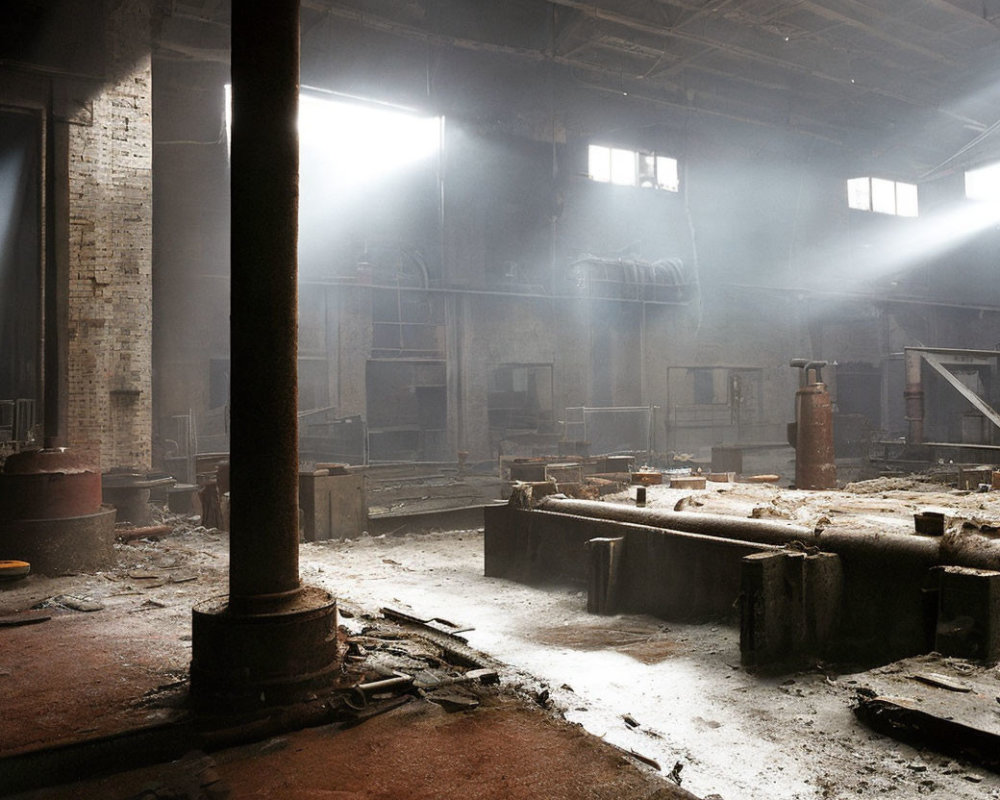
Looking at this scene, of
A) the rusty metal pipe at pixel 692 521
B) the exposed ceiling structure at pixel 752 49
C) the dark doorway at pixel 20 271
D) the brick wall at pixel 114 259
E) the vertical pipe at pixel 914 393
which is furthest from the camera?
the exposed ceiling structure at pixel 752 49

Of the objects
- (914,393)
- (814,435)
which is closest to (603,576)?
(814,435)

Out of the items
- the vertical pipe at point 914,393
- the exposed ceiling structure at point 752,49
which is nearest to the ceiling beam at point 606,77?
the exposed ceiling structure at point 752,49

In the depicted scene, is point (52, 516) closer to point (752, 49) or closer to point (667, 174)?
point (752, 49)

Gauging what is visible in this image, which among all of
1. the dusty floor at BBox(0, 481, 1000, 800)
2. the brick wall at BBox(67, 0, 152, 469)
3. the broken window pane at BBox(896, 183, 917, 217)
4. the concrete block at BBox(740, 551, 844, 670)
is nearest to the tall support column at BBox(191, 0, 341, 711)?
the dusty floor at BBox(0, 481, 1000, 800)

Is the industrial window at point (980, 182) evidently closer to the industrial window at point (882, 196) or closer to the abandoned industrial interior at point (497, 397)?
the abandoned industrial interior at point (497, 397)

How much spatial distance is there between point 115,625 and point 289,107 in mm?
3395

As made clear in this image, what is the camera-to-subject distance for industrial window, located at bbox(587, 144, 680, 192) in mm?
23969

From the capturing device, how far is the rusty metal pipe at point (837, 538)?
468cm

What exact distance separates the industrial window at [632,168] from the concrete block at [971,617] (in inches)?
818

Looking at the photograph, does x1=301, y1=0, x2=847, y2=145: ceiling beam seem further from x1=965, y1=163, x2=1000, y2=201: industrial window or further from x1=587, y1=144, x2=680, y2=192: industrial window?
x1=965, y1=163, x2=1000, y2=201: industrial window

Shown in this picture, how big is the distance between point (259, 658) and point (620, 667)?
2576 mm

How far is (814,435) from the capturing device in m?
9.77

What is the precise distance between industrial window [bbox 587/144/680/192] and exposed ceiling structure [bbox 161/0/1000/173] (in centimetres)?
150

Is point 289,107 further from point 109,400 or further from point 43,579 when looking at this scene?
point 109,400
